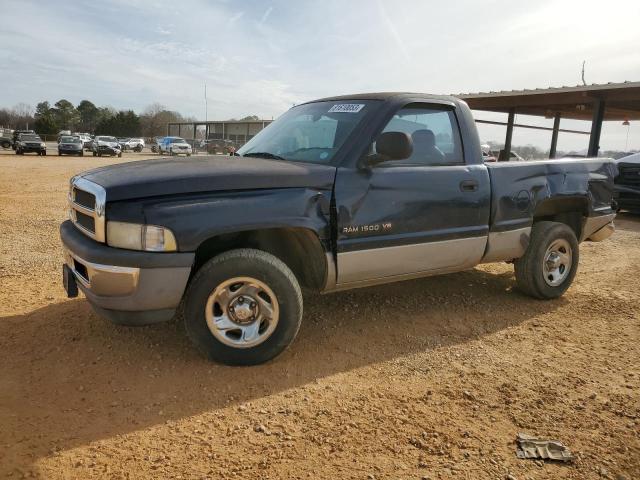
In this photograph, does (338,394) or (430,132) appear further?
(430,132)

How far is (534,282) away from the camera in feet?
15.4

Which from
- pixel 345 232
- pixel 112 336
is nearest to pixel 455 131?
pixel 345 232

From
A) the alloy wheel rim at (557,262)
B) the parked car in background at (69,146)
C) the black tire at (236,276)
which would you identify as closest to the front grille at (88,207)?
the black tire at (236,276)

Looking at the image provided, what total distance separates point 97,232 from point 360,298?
8.41ft

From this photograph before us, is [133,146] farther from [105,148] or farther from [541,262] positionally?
[541,262]

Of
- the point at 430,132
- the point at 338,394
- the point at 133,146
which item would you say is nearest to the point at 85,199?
the point at 338,394

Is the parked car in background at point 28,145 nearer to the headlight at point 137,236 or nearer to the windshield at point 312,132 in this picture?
the windshield at point 312,132

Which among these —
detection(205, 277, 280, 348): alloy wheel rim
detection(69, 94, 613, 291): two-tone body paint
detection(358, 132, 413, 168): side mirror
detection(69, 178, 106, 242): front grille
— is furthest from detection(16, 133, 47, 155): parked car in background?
detection(358, 132, 413, 168): side mirror

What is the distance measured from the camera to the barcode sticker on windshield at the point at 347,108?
3803 mm

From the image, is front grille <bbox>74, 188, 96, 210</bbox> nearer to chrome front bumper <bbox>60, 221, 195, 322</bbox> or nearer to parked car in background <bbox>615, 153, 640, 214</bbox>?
chrome front bumper <bbox>60, 221, 195, 322</bbox>

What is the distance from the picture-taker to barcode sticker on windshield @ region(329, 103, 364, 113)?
380 centimetres

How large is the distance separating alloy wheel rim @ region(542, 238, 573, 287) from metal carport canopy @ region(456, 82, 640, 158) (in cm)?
870

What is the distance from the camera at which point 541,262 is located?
15.3ft

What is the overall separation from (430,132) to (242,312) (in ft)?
7.20
